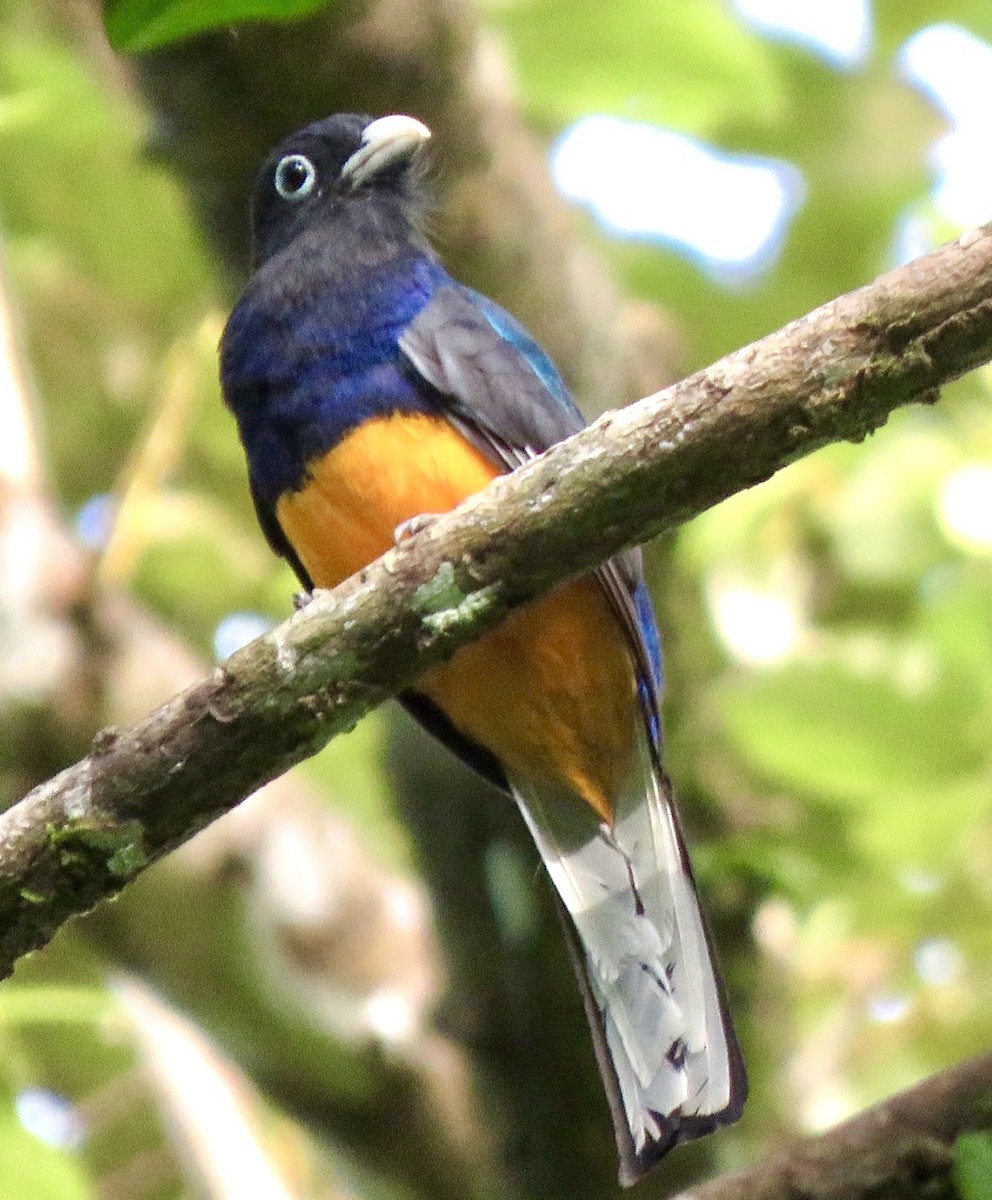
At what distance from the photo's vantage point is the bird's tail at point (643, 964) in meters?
3.61

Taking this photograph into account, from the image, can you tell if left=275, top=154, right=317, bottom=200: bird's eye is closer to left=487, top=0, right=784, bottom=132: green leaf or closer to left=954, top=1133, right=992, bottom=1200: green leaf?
left=487, top=0, right=784, bottom=132: green leaf

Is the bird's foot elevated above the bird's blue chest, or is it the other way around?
the bird's blue chest

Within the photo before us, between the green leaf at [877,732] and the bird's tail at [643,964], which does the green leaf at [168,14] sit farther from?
the green leaf at [877,732]

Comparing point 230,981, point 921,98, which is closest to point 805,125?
point 921,98

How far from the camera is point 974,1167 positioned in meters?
2.75

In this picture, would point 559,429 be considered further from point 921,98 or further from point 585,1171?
point 921,98

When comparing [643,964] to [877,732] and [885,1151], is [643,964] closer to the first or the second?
[885,1151]

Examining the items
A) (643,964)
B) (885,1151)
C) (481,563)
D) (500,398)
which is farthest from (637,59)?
(885,1151)

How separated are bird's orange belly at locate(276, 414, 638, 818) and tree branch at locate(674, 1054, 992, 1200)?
1001 millimetres

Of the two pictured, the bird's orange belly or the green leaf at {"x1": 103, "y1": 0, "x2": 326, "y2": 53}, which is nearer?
the green leaf at {"x1": 103, "y1": 0, "x2": 326, "y2": 53}

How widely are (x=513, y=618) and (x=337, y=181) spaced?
1.57 m

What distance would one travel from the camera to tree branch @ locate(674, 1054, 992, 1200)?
326 cm

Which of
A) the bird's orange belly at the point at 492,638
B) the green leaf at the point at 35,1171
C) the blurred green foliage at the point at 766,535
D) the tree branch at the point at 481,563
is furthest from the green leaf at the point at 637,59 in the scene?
the green leaf at the point at 35,1171

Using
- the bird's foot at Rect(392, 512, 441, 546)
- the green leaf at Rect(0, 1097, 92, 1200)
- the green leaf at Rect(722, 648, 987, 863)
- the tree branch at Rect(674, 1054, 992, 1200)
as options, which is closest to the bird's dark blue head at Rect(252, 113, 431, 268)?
the bird's foot at Rect(392, 512, 441, 546)
